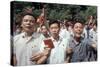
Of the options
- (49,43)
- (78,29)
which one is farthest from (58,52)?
(78,29)

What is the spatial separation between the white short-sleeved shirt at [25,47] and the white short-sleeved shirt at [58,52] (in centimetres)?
7

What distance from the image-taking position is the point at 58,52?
160cm

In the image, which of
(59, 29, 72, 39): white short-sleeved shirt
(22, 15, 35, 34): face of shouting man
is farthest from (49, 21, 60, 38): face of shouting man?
(22, 15, 35, 34): face of shouting man

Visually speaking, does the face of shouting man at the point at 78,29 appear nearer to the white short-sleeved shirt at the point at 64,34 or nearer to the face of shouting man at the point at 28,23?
the white short-sleeved shirt at the point at 64,34

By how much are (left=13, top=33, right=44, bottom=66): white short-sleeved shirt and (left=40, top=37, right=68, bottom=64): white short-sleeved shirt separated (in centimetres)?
7

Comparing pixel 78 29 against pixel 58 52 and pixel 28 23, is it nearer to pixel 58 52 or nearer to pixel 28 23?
pixel 58 52

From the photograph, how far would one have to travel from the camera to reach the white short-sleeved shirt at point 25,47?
1472mm

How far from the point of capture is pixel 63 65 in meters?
1.60

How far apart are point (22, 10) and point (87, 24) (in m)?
0.60

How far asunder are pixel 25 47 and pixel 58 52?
29 cm

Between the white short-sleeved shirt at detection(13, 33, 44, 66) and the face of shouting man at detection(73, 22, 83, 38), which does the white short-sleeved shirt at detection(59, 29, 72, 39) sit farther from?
the white short-sleeved shirt at detection(13, 33, 44, 66)

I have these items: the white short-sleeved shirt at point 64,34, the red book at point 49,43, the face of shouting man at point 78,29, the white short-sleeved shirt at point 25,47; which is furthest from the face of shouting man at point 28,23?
the face of shouting man at point 78,29
